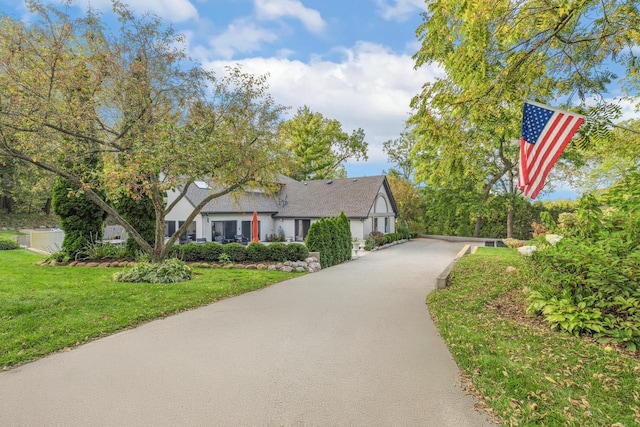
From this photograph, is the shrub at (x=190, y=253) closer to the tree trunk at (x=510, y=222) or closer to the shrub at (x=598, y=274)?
the shrub at (x=598, y=274)

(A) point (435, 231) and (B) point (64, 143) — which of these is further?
(A) point (435, 231)

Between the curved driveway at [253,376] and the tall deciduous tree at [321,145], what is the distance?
1248 inches

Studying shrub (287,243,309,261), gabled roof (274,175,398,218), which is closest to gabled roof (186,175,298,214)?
gabled roof (274,175,398,218)

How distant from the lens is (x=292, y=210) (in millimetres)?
25641

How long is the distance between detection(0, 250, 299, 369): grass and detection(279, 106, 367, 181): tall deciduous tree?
90.6 ft

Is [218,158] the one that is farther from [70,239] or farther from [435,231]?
[435,231]

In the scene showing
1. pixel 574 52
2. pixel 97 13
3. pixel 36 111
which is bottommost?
pixel 36 111

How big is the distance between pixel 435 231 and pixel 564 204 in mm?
9908

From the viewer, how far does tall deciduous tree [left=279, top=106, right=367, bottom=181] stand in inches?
1501

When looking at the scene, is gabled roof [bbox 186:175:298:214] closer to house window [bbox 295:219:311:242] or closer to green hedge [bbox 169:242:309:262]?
house window [bbox 295:219:311:242]

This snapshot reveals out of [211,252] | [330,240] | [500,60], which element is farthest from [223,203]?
[500,60]

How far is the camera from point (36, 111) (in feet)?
24.8

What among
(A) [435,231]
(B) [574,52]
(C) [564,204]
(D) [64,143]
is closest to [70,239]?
(D) [64,143]

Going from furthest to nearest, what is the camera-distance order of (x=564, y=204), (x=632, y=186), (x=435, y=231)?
1. (x=435, y=231)
2. (x=564, y=204)
3. (x=632, y=186)
